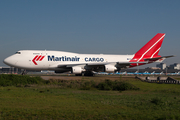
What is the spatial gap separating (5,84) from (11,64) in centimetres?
1540

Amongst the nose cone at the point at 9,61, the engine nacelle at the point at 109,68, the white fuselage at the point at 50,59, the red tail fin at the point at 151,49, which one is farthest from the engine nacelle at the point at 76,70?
the red tail fin at the point at 151,49

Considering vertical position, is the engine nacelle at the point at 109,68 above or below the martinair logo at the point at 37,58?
below

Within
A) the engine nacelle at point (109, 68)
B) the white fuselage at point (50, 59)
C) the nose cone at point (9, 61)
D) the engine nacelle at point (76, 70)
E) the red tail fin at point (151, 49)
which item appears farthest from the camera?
the red tail fin at point (151, 49)

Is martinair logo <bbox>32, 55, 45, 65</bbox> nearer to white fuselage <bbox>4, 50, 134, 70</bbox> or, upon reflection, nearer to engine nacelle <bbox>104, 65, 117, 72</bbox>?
white fuselage <bbox>4, 50, 134, 70</bbox>

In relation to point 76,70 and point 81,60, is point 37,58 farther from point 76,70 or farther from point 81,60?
point 81,60

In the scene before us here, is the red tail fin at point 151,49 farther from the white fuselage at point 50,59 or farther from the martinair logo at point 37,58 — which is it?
the martinair logo at point 37,58

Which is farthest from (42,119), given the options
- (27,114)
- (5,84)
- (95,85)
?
(5,84)

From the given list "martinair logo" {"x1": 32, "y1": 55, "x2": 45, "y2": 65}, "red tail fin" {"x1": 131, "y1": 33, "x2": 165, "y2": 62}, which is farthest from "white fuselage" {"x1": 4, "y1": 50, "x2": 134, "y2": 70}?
"red tail fin" {"x1": 131, "y1": 33, "x2": 165, "y2": 62}

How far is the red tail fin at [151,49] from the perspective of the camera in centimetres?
A: 4156

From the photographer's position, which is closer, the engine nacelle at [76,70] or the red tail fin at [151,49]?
the engine nacelle at [76,70]

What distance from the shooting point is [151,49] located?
41812 millimetres

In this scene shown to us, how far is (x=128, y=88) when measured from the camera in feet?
58.3

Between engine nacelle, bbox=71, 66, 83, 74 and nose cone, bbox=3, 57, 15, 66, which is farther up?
nose cone, bbox=3, 57, 15, 66

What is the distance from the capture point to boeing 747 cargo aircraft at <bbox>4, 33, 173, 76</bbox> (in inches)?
1368
